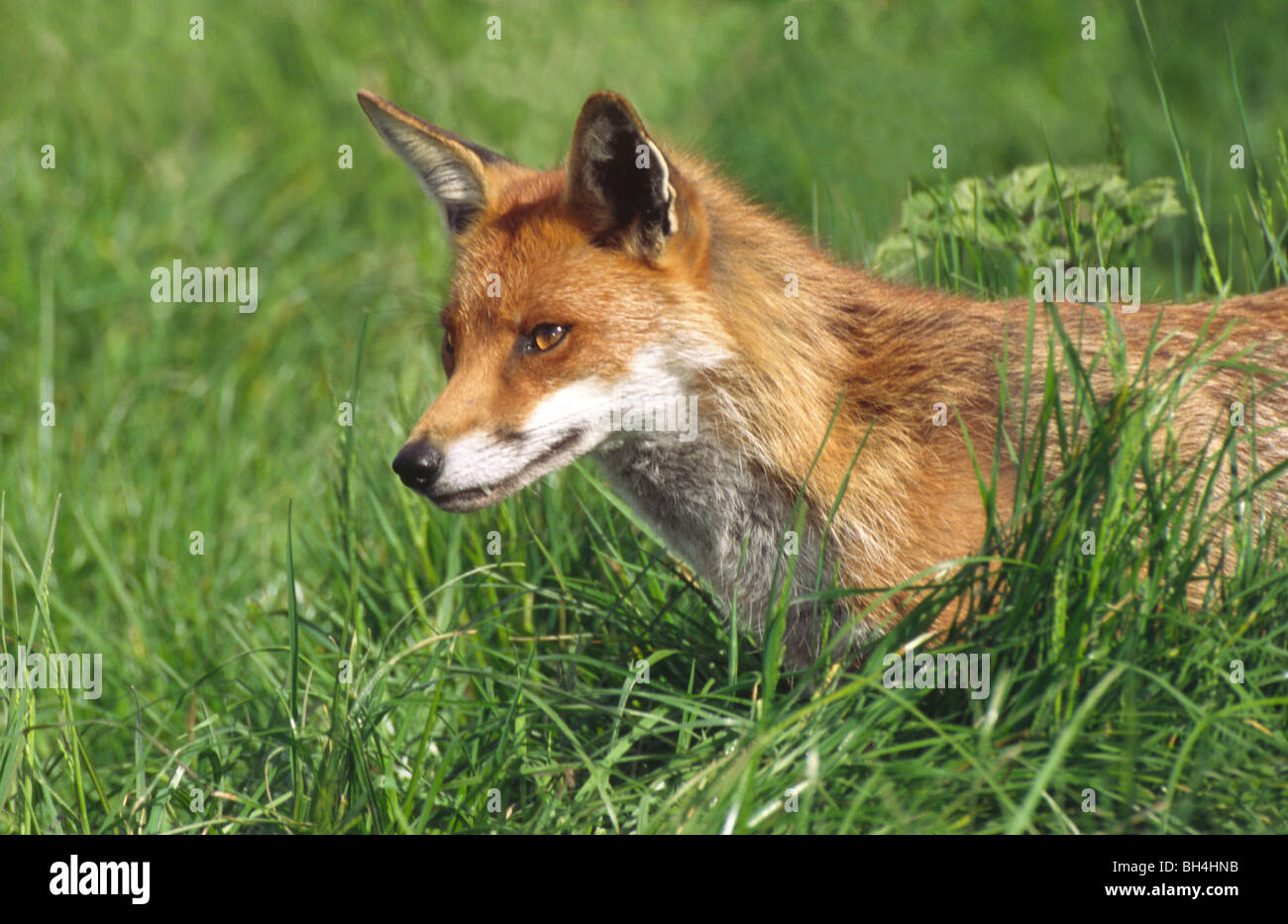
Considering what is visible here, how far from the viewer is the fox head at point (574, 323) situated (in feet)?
13.7

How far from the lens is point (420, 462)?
4.12m

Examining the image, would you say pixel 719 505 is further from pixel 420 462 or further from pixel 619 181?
pixel 619 181

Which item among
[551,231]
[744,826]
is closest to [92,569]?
[551,231]

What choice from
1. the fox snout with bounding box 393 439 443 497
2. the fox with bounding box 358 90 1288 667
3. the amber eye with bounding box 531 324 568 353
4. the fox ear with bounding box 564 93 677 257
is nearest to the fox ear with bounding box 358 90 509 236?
the fox with bounding box 358 90 1288 667

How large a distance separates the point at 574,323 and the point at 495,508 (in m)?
1.51

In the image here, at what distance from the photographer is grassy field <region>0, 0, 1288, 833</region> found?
3521 mm

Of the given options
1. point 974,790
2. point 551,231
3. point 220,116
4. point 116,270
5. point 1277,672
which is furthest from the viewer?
point 220,116

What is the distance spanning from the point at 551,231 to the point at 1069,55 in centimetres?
694

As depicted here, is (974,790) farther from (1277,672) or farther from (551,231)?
(551,231)

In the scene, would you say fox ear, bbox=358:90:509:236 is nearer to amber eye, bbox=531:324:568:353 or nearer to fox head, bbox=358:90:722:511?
fox head, bbox=358:90:722:511

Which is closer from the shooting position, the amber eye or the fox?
the fox

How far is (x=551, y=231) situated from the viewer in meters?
4.49

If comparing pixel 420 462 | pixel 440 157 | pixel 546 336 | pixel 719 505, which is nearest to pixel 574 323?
pixel 546 336

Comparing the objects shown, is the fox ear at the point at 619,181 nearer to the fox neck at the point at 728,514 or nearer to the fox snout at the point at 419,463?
the fox neck at the point at 728,514
